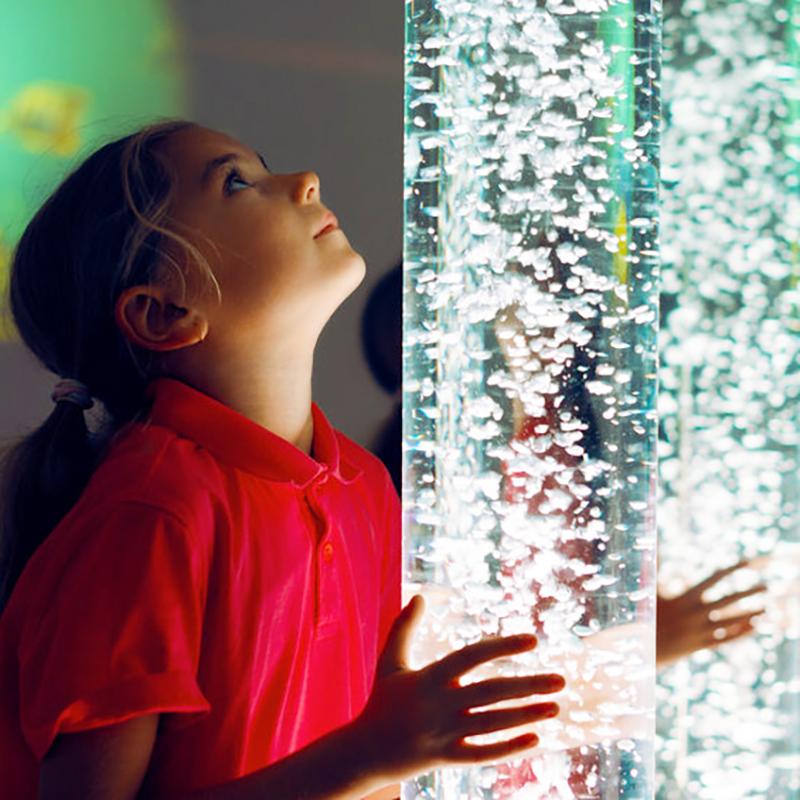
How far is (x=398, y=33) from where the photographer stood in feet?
2.41

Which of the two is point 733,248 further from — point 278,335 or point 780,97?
point 278,335

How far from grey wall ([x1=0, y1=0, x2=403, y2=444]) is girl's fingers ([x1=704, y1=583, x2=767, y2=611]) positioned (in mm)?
233

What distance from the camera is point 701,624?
2.01 feet

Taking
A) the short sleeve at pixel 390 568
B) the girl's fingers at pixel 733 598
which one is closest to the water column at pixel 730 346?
the girl's fingers at pixel 733 598

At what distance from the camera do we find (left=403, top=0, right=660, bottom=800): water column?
429mm

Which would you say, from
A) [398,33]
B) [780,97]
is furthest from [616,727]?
[398,33]

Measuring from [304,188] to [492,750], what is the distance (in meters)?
0.28

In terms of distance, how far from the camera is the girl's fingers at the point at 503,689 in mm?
422

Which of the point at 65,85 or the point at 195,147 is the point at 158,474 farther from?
the point at 65,85

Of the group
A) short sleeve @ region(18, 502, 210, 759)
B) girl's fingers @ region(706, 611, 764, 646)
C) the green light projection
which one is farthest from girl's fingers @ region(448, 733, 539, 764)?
the green light projection

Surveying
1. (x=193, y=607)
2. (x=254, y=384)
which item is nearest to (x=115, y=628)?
(x=193, y=607)

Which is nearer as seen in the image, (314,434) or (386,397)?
(314,434)

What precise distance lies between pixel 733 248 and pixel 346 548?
0.25 m

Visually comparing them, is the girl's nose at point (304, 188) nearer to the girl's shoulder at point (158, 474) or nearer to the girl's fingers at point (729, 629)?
the girl's shoulder at point (158, 474)
